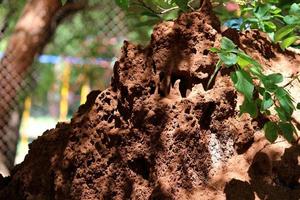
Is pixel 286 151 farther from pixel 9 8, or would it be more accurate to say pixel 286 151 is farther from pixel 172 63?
pixel 9 8

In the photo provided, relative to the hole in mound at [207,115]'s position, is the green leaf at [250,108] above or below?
above

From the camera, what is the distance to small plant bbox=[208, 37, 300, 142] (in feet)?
5.56

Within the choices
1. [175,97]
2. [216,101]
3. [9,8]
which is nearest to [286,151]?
[216,101]

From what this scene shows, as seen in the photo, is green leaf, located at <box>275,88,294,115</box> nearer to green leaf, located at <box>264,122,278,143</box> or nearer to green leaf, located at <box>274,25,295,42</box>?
green leaf, located at <box>264,122,278,143</box>

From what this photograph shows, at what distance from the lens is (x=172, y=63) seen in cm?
204

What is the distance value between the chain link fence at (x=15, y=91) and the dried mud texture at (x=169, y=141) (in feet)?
4.18

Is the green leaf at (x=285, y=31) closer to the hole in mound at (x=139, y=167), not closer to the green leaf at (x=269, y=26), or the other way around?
the green leaf at (x=269, y=26)

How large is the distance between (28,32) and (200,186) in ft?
9.58

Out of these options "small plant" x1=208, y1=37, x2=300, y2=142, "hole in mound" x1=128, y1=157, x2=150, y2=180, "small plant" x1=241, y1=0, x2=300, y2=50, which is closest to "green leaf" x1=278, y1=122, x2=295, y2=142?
"small plant" x1=208, y1=37, x2=300, y2=142

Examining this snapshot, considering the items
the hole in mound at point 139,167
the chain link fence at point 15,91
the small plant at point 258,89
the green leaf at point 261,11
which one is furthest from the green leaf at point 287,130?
→ the chain link fence at point 15,91

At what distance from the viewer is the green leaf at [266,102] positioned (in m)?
1.76

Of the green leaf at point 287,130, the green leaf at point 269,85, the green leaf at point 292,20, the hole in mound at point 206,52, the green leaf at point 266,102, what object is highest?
the green leaf at point 292,20

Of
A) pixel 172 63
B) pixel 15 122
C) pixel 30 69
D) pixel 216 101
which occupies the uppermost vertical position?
pixel 172 63

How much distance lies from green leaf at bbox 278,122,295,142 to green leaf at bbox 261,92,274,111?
0.08 metres
